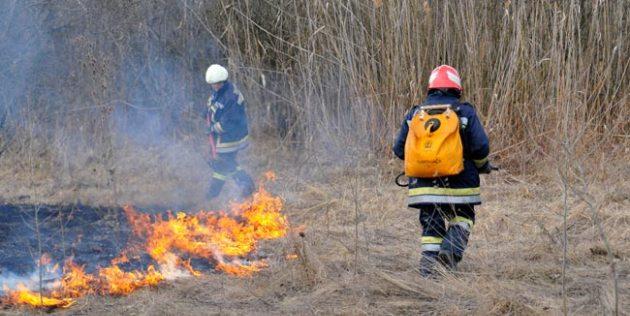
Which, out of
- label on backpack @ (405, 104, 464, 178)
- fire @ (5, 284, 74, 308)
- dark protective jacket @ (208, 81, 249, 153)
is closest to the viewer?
fire @ (5, 284, 74, 308)

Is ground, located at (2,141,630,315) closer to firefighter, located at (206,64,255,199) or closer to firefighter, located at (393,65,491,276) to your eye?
firefighter, located at (393,65,491,276)

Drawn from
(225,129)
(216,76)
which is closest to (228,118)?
(225,129)

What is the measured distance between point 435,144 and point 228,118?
152 inches

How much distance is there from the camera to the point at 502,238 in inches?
262

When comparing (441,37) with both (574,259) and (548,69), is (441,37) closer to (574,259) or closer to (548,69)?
(548,69)

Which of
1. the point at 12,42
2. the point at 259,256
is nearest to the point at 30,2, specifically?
the point at 12,42

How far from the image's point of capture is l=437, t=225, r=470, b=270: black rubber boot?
16.8 feet

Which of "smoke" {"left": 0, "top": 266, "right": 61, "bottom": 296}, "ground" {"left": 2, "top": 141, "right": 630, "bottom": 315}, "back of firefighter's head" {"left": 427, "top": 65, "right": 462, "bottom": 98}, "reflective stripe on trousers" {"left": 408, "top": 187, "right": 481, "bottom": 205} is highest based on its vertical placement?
"back of firefighter's head" {"left": 427, "top": 65, "right": 462, "bottom": 98}

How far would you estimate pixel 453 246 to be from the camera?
16.9ft

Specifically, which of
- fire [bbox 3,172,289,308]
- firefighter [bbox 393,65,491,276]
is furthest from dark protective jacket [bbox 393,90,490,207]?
fire [bbox 3,172,289,308]

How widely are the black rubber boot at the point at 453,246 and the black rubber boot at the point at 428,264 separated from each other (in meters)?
0.06

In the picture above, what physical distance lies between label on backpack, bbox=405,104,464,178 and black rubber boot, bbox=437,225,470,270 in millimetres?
419

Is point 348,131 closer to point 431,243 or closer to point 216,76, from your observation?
point 216,76

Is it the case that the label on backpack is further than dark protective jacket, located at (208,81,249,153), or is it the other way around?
dark protective jacket, located at (208,81,249,153)
